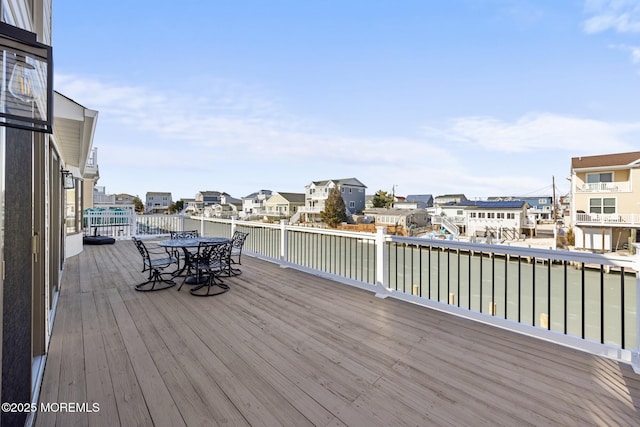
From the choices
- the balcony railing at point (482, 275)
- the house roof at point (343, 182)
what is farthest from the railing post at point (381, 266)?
the house roof at point (343, 182)

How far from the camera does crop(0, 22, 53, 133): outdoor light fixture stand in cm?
101

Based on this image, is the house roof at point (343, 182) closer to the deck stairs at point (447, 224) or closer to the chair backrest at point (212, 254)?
the deck stairs at point (447, 224)

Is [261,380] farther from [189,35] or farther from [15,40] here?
[189,35]

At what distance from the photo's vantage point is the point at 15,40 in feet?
3.34

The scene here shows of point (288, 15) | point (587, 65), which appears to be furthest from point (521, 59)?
point (288, 15)

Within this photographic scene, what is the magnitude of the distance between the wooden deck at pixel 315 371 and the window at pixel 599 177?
73.0 ft

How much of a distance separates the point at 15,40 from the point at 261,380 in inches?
88.1

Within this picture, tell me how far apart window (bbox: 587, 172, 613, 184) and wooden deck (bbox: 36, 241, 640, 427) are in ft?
73.0

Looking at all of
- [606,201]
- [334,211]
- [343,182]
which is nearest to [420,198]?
[343,182]

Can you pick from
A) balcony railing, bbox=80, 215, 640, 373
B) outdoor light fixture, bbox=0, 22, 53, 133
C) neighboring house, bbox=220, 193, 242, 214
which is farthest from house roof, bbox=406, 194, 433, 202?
outdoor light fixture, bbox=0, 22, 53, 133

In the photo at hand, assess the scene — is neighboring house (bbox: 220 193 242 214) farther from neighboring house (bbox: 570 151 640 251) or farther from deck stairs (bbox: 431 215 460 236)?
neighboring house (bbox: 570 151 640 251)

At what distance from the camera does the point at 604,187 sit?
17.6 meters

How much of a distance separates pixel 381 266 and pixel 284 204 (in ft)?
124


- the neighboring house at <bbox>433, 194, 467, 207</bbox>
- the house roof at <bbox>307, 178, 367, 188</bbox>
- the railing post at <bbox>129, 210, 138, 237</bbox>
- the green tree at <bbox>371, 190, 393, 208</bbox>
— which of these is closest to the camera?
the railing post at <bbox>129, 210, 138, 237</bbox>
